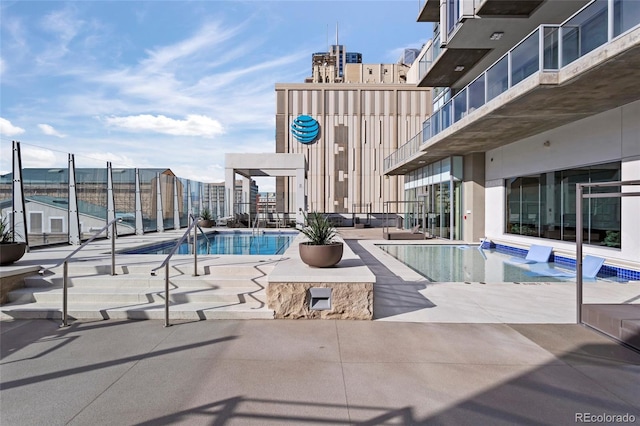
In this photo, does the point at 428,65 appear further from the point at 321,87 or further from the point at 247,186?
the point at 321,87

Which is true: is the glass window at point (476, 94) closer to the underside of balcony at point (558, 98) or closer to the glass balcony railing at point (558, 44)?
the glass balcony railing at point (558, 44)

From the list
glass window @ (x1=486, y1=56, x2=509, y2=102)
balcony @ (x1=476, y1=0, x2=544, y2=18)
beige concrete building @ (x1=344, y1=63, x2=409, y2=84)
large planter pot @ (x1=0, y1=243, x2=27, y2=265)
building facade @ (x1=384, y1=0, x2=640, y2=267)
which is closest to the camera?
large planter pot @ (x1=0, y1=243, x2=27, y2=265)

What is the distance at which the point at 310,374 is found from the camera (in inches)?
135

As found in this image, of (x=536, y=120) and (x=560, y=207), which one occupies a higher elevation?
(x=536, y=120)

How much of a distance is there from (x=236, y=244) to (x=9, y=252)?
7.40 m

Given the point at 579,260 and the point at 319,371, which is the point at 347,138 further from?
the point at 319,371

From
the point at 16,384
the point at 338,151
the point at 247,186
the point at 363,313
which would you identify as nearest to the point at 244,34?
the point at 363,313

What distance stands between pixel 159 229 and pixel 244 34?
30.8 ft

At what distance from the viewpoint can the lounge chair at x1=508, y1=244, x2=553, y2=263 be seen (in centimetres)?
1128

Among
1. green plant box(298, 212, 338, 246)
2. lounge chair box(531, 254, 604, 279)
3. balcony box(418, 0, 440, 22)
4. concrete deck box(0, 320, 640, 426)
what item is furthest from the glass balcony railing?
balcony box(418, 0, 440, 22)

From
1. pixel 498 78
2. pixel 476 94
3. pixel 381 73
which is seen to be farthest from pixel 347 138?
pixel 498 78

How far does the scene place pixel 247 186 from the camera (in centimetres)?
2736

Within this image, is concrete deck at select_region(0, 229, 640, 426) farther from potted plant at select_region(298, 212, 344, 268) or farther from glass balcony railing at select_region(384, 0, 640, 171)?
A: glass balcony railing at select_region(384, 0, 640, 171)

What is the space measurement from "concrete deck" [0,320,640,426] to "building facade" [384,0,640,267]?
2.65 meters
